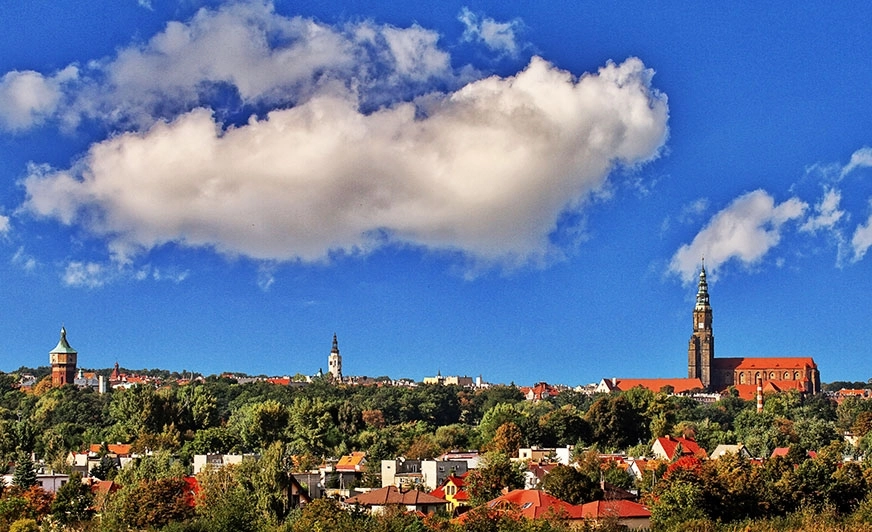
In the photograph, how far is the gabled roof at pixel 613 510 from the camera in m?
51.5

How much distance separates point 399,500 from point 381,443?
2329 centimetres

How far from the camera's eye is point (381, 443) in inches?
3147

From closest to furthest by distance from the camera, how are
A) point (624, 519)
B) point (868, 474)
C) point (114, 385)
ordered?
point (624, 519) → point (868, 474) → point (114, 385)

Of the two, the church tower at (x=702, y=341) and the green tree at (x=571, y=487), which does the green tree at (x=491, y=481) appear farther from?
the church tower at (x=702, y=341)

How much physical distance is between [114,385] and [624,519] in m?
135

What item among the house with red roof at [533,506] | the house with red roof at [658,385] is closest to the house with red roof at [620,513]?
the house with red roof at [533,506]

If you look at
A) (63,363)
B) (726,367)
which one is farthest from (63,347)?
(726,367)

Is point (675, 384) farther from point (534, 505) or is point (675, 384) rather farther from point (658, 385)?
point (534, 505)

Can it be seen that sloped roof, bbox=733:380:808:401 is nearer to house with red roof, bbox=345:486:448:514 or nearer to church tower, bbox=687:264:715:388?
church tower, bbox=687:264:715:388

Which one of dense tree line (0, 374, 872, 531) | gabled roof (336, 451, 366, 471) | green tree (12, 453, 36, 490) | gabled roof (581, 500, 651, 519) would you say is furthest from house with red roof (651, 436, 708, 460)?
green tree (12, 453, 36, 490)

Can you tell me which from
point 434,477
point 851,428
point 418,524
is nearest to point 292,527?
point 418,524

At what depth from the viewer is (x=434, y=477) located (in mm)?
66250

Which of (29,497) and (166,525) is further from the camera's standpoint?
(29,497)

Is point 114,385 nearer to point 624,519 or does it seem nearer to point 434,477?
point 434,477
